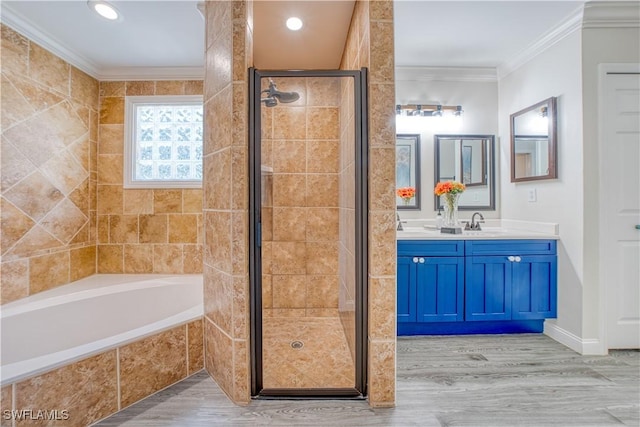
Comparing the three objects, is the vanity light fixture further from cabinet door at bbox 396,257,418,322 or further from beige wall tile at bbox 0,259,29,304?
beige wall tile at bbox 0,259,29,304

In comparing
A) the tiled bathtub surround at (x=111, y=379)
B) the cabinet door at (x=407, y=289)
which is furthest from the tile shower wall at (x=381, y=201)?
the tiled bathtub surround at (x=111, y=379)

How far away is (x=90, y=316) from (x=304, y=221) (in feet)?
5.87

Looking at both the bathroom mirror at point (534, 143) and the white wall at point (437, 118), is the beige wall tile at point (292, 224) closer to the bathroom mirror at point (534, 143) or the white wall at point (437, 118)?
the white wall at point (437, 118)

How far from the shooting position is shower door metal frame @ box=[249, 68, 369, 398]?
1.58 metres

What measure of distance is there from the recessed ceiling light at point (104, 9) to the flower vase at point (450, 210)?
2.99 meters

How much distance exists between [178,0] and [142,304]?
2315 mm

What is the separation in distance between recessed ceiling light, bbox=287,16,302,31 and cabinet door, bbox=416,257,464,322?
205 cm

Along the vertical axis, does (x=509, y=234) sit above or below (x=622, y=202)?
below

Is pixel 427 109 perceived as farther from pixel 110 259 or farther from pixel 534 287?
pixel 110 259

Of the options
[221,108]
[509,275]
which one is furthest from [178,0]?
[509,275]

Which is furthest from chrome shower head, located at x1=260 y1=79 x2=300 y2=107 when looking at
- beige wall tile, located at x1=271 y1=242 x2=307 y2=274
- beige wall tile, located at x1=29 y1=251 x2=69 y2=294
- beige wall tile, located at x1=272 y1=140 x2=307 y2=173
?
beige wall tile, located at x1=29 y1=251 x2=69 y2=294

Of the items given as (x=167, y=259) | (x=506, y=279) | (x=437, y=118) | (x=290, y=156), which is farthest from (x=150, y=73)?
(x=506, y=279)

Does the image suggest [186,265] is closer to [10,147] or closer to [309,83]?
[10,147]

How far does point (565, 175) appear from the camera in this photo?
2.30 metres
